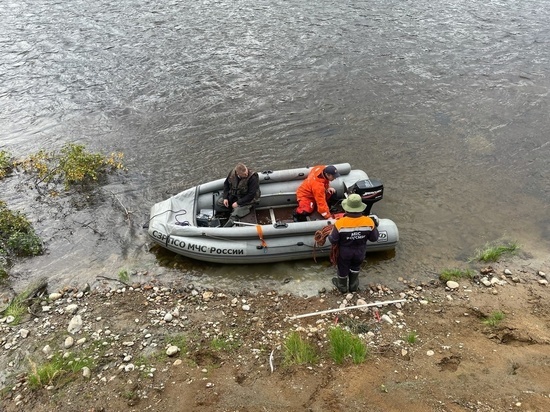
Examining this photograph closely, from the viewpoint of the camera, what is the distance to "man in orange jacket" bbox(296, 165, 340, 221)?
7.72 m

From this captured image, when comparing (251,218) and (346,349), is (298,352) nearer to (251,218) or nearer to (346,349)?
(346,349)

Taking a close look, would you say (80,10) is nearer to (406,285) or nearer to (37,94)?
(37,94)

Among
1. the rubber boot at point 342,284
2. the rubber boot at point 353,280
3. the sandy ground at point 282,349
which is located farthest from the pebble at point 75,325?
the rubber boot at point 353,280

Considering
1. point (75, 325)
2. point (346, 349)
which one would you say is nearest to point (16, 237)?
point (75, 325)

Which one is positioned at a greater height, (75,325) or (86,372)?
(75,325)

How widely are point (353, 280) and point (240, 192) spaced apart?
8.39 feet

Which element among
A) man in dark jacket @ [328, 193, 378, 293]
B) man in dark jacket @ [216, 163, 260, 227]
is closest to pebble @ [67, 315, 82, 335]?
man in dark jacket @ [216, 163, 260, 227]

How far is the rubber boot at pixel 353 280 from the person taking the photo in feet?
22.9

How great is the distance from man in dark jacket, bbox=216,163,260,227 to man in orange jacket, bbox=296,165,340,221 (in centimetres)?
82

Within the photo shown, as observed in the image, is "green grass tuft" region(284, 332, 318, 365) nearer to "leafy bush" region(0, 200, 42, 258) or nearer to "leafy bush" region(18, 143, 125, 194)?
"leafy bush" region(0, 200, 42, 258)

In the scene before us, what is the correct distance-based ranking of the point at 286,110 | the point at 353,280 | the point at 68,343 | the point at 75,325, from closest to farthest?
the point at 68,343, the point at 75,325, the point at 353,280, the point at 286,110

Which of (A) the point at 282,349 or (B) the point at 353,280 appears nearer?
(A) the point at 282,349

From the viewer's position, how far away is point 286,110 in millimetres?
12398

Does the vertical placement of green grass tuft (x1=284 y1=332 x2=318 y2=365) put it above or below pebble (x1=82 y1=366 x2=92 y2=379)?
below
